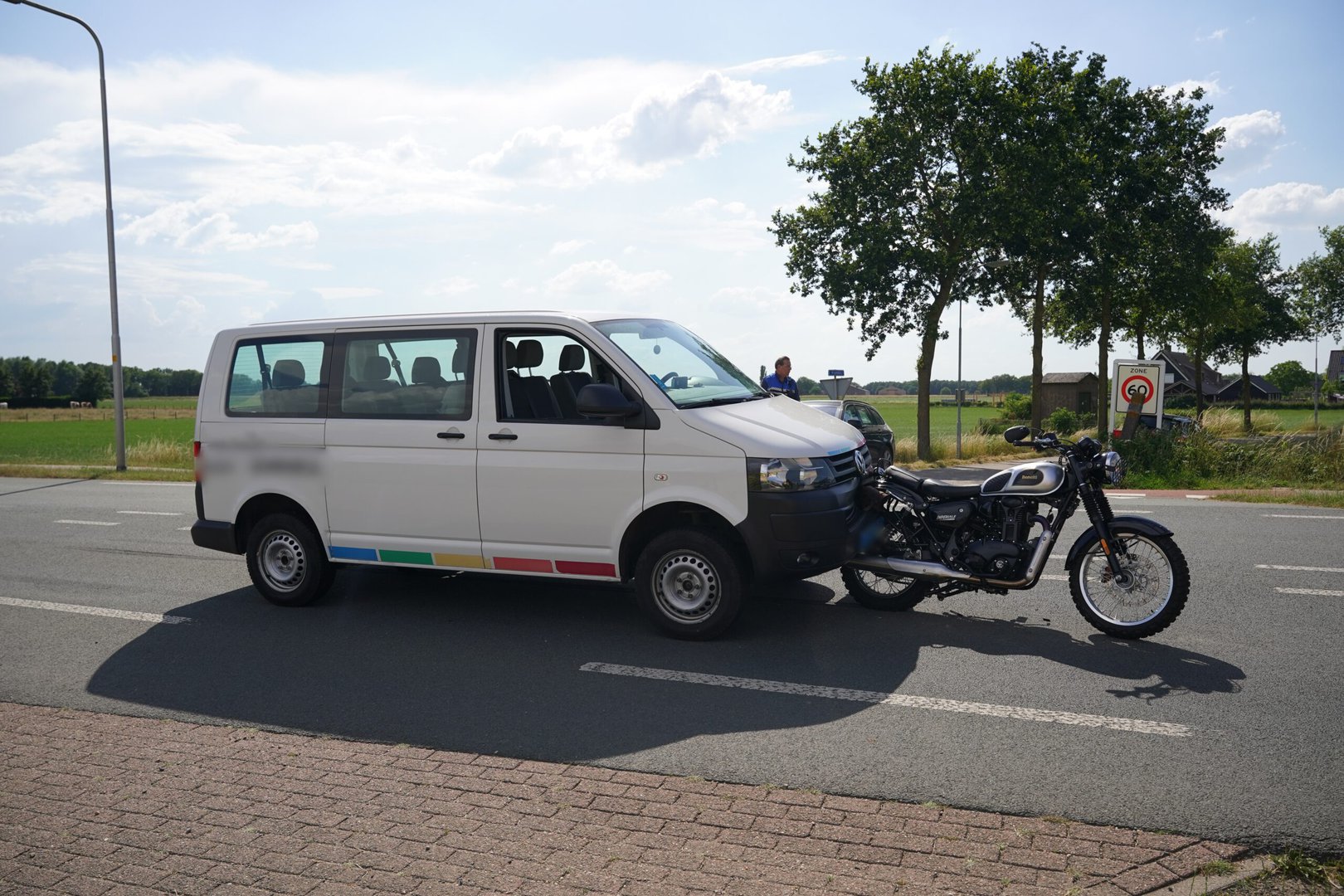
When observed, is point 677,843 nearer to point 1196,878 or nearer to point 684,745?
point 684,745

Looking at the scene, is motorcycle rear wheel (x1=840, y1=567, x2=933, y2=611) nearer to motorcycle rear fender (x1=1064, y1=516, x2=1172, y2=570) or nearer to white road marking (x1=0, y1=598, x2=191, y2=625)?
motorcycle rear fender (x1=1064, y1=516, x2=1172, y2=570)

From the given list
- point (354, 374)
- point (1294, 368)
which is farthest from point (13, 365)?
point (1294, 368)

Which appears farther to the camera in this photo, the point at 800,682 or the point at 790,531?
the point at 790,531

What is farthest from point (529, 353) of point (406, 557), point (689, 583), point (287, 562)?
point (287, 562)

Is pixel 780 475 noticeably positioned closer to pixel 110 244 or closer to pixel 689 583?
Answer: pixel 689 583

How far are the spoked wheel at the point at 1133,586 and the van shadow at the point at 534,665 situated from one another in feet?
0.44

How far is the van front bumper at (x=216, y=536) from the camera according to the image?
788 centimetres

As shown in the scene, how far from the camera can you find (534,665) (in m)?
6.30

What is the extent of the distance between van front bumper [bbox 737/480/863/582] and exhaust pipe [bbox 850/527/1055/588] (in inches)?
22.5

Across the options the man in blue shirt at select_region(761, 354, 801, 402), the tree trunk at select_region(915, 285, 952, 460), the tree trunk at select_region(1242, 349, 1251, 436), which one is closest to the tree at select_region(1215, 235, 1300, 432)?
the tree trunk at select_region(1242, 349, 1251, 436)

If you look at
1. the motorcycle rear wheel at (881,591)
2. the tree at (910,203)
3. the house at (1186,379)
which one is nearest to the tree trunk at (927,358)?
the tree at (910,203)

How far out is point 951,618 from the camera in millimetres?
7250

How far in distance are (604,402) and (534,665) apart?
1.63 metres

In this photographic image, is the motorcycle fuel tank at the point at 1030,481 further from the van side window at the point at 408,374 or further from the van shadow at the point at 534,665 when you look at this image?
the van side window at the point at 408,374
